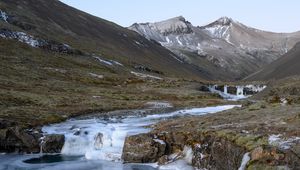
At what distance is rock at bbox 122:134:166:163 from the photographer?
38406mm

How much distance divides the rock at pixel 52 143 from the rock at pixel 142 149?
9500 millimetres

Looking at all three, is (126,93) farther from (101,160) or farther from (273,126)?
(273,126)

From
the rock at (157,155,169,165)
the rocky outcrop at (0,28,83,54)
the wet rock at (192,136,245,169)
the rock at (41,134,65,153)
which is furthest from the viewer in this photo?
the rocky outcrop at (0,28,83,54)

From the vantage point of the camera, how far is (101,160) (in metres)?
42.1

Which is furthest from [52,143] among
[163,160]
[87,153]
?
[163,160]

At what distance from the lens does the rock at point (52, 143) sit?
4625 cm

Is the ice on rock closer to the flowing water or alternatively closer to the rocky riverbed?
the flowing water

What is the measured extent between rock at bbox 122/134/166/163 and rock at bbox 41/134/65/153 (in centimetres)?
950

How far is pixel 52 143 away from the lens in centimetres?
4669

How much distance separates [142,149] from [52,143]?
38.1 feet

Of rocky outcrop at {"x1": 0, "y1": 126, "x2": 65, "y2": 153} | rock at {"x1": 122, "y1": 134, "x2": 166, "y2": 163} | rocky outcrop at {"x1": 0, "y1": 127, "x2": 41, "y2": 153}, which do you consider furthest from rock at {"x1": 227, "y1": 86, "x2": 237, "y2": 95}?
rock at {"x1": 122, "y1": 134, "x2": 166, "y2": 163}

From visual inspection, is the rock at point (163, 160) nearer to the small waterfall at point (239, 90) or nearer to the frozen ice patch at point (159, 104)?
the frozen ice patch at point (159, 104)

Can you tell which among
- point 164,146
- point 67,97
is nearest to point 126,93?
point 67,97

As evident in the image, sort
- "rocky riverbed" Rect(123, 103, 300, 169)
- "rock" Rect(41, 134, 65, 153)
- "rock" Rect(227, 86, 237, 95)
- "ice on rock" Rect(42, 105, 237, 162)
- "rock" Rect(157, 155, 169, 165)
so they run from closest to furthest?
"rocky riverbed" Rect(123, 103, 300, 169) → "rock" Rect(157, 155, 169, 165) → "ice on rock" Rect(42, 105, 237, 162) → "rock" Rect(41, 134, 65, 153) → "rock" Rect(227, 86, 237, 95)
